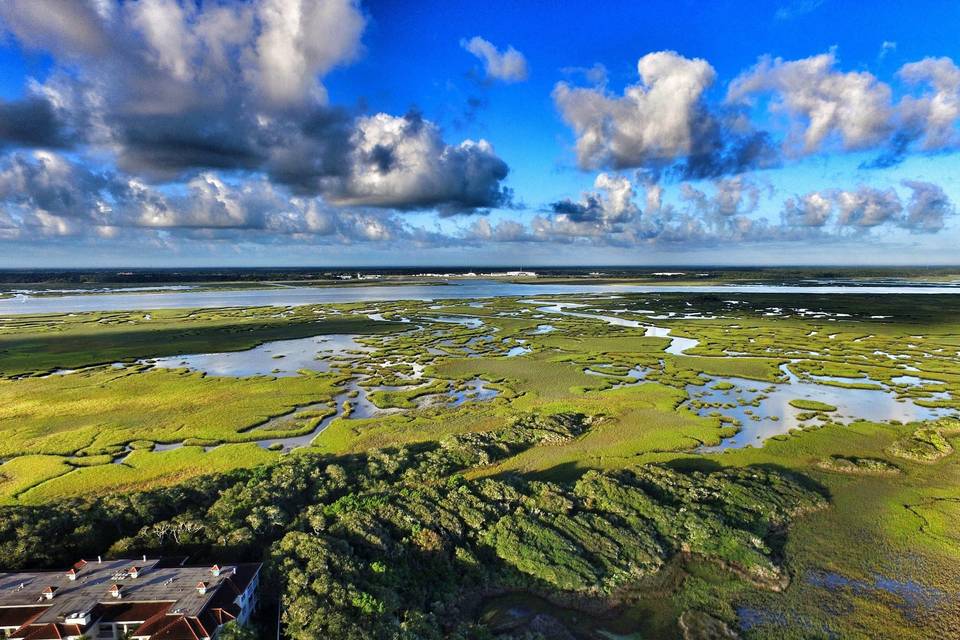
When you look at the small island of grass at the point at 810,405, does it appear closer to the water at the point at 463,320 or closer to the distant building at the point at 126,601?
the distant building at the point at 126,601

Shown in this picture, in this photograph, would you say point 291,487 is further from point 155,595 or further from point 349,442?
point 349,442

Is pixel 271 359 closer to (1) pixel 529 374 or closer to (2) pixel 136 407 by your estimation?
(2) pixel 136 407

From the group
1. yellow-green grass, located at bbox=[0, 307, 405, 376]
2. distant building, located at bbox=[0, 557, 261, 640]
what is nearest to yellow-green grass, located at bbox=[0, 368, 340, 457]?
yellow-green grass, located at bbox=[0, 307, 405, 376]

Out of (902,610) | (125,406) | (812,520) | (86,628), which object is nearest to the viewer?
(86,628)

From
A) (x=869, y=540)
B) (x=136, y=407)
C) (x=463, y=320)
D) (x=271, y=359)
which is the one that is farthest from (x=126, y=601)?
(x=463, y=320)

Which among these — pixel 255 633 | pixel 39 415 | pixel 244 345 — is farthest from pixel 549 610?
pixel 244 345

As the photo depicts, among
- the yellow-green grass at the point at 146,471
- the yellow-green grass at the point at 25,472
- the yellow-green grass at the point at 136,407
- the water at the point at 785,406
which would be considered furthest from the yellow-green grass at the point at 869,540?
the yellow-green grass at the point at 25,472
